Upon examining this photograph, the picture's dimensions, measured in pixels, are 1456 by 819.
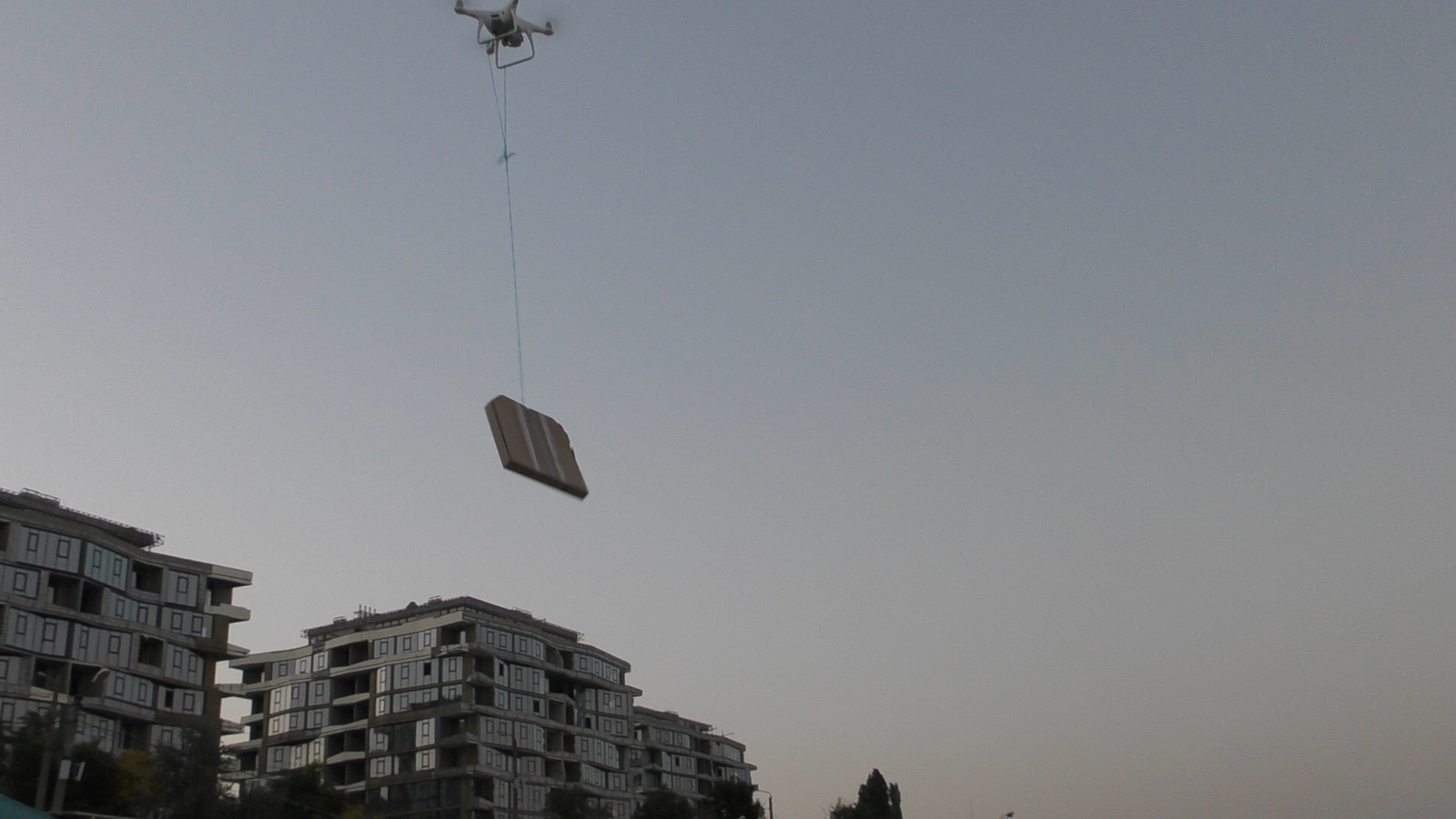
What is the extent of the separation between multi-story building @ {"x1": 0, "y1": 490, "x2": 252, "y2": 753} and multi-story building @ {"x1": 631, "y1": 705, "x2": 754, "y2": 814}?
50.6m

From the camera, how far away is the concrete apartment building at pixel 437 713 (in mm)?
97500

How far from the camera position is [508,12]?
1109 inches

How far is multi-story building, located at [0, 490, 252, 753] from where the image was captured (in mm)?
70250

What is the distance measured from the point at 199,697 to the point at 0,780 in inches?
1094

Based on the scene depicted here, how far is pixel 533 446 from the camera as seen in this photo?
79.8ft

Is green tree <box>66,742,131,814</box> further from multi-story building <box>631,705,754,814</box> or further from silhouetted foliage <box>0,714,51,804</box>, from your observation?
multi-story building <box>631,705,754,814</box>

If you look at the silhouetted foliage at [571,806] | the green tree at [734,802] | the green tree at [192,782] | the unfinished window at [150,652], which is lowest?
the green tree at [192,782]

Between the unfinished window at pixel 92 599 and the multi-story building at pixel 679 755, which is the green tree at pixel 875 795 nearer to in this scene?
the multi-story building at pixel 679 755

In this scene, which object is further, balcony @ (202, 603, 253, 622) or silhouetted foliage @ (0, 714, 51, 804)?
balcony @ (202, 603, 253, 622)

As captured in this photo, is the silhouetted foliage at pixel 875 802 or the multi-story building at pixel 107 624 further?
the silhouetted foliage at pixel 875 802

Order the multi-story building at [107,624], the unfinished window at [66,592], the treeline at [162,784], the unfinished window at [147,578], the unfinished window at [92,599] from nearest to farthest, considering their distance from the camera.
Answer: the treeline at [162,784], the multi-story building at [107,624], the unfinished window at [66,592], the unfinished window at [92,599], the unfinished window at [147,578]

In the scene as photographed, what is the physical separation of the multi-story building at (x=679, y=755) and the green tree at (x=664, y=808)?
980 inches

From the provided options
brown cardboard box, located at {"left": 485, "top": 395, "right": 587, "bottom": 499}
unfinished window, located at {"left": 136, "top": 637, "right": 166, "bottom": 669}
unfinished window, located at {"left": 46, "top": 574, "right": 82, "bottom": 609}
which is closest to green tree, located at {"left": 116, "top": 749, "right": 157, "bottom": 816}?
unfinished window, located at {"left": 46, "top": 574, "right": 82, "bottom": 609}

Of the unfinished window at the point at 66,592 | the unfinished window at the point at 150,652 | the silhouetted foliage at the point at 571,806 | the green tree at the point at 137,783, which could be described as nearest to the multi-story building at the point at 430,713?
the silhouetted foliage at the point at 571,806
